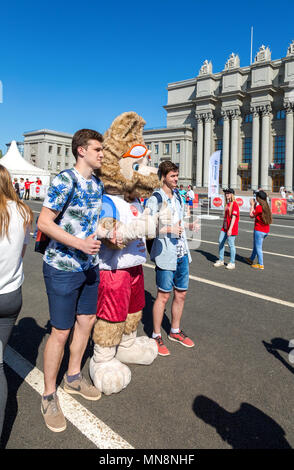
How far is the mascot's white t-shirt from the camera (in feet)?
9.33

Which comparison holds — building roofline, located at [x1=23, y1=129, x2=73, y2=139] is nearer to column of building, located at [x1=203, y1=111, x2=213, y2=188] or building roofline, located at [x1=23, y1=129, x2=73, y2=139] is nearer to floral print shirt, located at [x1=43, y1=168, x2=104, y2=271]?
column of building, located at [x1=203, y1=111, x2=213, y2=188]

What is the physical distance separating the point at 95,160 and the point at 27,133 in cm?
9359

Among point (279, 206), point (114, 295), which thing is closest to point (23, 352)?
point (114, 295)

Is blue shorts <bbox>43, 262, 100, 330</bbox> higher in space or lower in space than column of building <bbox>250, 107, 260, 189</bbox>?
lower

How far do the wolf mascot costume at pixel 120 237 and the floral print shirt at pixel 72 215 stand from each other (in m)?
0.19

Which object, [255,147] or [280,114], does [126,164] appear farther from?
[280,114]

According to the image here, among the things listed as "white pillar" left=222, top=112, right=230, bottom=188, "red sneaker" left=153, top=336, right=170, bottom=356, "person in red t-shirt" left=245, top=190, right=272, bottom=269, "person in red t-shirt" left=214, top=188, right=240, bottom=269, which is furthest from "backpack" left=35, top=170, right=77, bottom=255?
"white pillar" left=222, top=112, right=230, bottom=188

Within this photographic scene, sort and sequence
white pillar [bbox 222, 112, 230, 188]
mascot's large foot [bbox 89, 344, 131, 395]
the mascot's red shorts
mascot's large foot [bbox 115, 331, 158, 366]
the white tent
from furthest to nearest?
white pillar [bbox 222, 112, 230, 188]
the white tent
mascot's large foot [bbox 115, 331, 158, 366]
the mascot's red shorts
mascot's large foot [bbox 89, 344, 131, 395]

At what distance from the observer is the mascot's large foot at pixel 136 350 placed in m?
3.28

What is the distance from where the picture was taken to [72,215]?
2.48 m

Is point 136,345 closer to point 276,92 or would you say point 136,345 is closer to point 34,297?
point 34,297

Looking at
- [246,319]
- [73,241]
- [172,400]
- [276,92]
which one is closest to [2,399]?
[73,241]

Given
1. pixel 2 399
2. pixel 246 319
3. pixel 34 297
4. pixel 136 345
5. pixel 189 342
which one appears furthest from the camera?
pixel 34 297

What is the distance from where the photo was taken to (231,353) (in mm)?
3537
